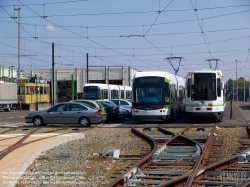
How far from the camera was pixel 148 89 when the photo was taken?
28.4 meters

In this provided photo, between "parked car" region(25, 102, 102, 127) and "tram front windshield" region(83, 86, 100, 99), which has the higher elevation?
"tram front windshield" region(83, 86, 100, 99)

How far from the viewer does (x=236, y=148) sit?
14867 mm

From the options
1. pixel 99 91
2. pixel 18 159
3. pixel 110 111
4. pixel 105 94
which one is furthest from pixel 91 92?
pixel 18 159

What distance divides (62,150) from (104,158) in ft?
8.40

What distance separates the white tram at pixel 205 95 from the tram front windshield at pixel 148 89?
1.83 meters

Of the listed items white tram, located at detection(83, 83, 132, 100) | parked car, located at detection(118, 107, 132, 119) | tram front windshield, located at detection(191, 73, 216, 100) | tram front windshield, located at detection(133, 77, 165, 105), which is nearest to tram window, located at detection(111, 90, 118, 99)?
white tram, located at detection(83, 83, 132, 100)

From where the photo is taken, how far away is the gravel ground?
961cm

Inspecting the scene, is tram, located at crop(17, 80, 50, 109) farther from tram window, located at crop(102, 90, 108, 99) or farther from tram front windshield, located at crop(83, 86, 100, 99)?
tram front windshield, located at crop(83, 86, 100, 99)

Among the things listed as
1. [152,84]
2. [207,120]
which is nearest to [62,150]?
[152,84]

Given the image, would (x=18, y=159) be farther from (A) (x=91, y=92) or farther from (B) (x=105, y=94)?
(B) (x=105, y=94)

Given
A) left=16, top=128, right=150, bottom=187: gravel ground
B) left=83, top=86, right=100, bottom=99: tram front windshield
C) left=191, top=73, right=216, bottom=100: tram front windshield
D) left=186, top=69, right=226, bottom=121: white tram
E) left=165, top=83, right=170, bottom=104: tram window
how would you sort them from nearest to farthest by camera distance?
1. left=16, top=128, right=150, bottom=187: gravel ground
2. left=186, top=69, right=226, bottom=121: white tram
3. left=191, top=73, right=216, bottom=100: tram front windshield
4. left=165, top=83, right=170, bottom=104: tram window
5. left=83, top=86, right=100, bottom=99: tram front windshield

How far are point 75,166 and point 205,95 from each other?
17.7 metres

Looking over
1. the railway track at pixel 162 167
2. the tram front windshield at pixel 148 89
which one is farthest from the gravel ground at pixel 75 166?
the tram front windshield at pixel 148 89

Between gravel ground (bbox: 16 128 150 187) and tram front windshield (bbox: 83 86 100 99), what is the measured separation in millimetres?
26226
